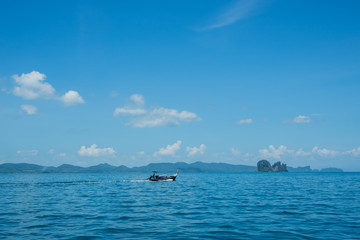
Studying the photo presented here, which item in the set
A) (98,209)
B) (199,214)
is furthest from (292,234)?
(98,209)

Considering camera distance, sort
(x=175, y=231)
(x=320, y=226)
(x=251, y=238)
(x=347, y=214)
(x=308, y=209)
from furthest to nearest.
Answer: (x=308, y=209)
(x=347, y=214)
(x=320, y=226)
(x=175, y=231)
(x=251, y=238)

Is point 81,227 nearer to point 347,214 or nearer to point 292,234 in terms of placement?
point 292,234

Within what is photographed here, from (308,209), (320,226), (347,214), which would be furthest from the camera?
(308,209)

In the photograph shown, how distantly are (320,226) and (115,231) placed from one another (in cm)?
1778

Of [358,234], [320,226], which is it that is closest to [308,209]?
[320,226]

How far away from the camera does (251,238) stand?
20.4m

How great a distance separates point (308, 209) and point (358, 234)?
12.3 m

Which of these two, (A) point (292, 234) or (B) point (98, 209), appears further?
(B) point (98, 209)

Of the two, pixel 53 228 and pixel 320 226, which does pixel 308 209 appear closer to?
pixel 320 226

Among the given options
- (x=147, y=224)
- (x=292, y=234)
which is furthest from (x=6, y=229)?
(x=292, y=234)

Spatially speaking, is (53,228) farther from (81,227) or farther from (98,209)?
(98,209)

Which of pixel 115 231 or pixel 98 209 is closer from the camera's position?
pixel 115 231

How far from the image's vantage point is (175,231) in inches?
889

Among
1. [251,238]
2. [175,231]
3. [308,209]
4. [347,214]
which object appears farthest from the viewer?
[308,209]
